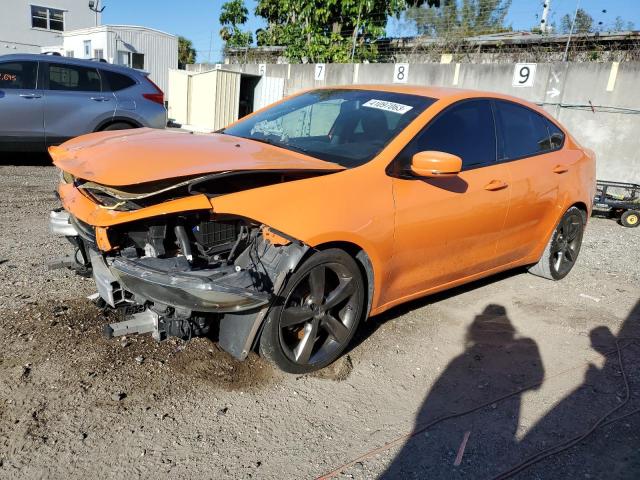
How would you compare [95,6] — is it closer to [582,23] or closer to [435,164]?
[582,23]

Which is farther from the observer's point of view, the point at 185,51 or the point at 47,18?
the point at 185,51

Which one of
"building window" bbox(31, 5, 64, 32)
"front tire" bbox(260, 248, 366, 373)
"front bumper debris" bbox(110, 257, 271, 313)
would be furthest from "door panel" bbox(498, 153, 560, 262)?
"building window" bbox(31, 5, 64, 32)

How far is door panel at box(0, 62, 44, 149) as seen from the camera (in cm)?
820

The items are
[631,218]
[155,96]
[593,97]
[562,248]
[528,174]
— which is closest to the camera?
[528,174]

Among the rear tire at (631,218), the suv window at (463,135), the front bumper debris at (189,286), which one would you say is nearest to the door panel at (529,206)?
the suv window at (463,135)

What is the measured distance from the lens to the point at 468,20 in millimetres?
14227

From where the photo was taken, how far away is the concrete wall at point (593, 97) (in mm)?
10122

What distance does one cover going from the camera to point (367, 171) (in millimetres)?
3285

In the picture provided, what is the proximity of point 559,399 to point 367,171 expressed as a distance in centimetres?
184

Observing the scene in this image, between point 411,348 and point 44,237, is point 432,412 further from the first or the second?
point 44,237

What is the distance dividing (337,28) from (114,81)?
9.49 m

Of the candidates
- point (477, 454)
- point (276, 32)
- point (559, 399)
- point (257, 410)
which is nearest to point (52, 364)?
point (257, 410)

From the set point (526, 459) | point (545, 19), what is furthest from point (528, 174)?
point (545, 19)

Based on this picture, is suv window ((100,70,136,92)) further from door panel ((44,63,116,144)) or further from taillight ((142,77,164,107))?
taillight ((142,77,164,107))
